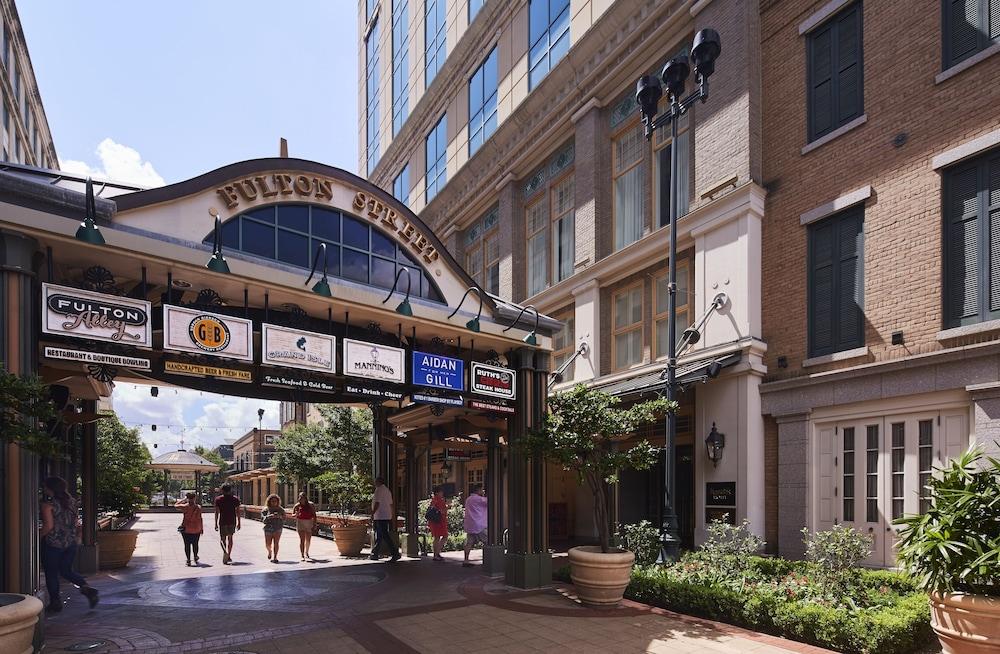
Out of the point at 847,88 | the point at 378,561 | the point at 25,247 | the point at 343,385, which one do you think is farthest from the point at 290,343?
the point at 847,88

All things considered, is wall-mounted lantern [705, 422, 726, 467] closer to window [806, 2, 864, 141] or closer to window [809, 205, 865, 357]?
window [809, 205, 865, 357]

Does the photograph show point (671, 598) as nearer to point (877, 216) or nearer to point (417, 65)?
point (877, 216)

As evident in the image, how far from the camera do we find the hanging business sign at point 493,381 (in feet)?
35.2

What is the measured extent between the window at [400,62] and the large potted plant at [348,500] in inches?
717

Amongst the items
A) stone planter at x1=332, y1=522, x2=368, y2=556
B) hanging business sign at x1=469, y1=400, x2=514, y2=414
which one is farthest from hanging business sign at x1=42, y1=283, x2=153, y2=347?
stone planter at x1=332, y1=522, x2=368, y2=556

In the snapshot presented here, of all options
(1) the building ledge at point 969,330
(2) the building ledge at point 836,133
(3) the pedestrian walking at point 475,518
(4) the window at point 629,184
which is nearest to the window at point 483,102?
(4) the window at point 629,184

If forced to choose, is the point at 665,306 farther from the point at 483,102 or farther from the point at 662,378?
the point at 483,102

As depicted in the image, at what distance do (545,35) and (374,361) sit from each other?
15.1 meters

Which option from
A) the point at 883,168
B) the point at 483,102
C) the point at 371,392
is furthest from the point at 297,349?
the point at 483,102

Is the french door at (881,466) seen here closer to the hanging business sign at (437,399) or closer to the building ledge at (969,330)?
the building ledge at (969,330)

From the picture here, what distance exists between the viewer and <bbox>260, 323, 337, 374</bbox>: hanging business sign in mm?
8352

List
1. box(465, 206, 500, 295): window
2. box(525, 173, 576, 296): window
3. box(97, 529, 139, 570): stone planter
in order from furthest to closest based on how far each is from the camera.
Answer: box(465, 206, 500, 295): window, box(525, 173, 576, 296): window, box(97, 529, 139, 570): stone planter

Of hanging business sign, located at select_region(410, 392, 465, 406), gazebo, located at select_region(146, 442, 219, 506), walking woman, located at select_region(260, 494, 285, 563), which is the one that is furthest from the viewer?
gazebo, located at select_region(146, 442, 219, 506)

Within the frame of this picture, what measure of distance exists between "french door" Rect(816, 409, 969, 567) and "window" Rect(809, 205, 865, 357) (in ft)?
5.25
